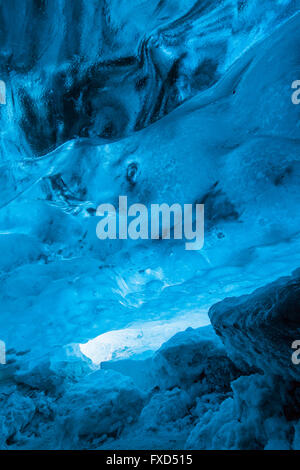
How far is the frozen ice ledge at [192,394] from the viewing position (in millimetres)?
2236

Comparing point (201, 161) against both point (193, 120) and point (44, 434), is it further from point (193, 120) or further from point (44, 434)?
Result: point (44, 434)

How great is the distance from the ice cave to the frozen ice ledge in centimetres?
2

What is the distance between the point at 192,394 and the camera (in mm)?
4551

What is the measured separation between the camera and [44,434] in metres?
4.66

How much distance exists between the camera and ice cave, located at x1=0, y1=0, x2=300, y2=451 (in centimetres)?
290

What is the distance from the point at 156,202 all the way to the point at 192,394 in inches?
135

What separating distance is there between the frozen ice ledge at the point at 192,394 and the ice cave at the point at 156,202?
0.02 metres

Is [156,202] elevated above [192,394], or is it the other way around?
[156,202]

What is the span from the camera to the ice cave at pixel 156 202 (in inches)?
114

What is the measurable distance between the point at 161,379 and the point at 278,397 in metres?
3.53

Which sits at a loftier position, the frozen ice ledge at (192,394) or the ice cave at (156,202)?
the ice cave at (156,202)

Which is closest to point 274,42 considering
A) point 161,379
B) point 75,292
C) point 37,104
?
point 37,104

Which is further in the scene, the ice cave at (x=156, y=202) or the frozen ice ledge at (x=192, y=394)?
the ice cave at (x=156, y=202)
